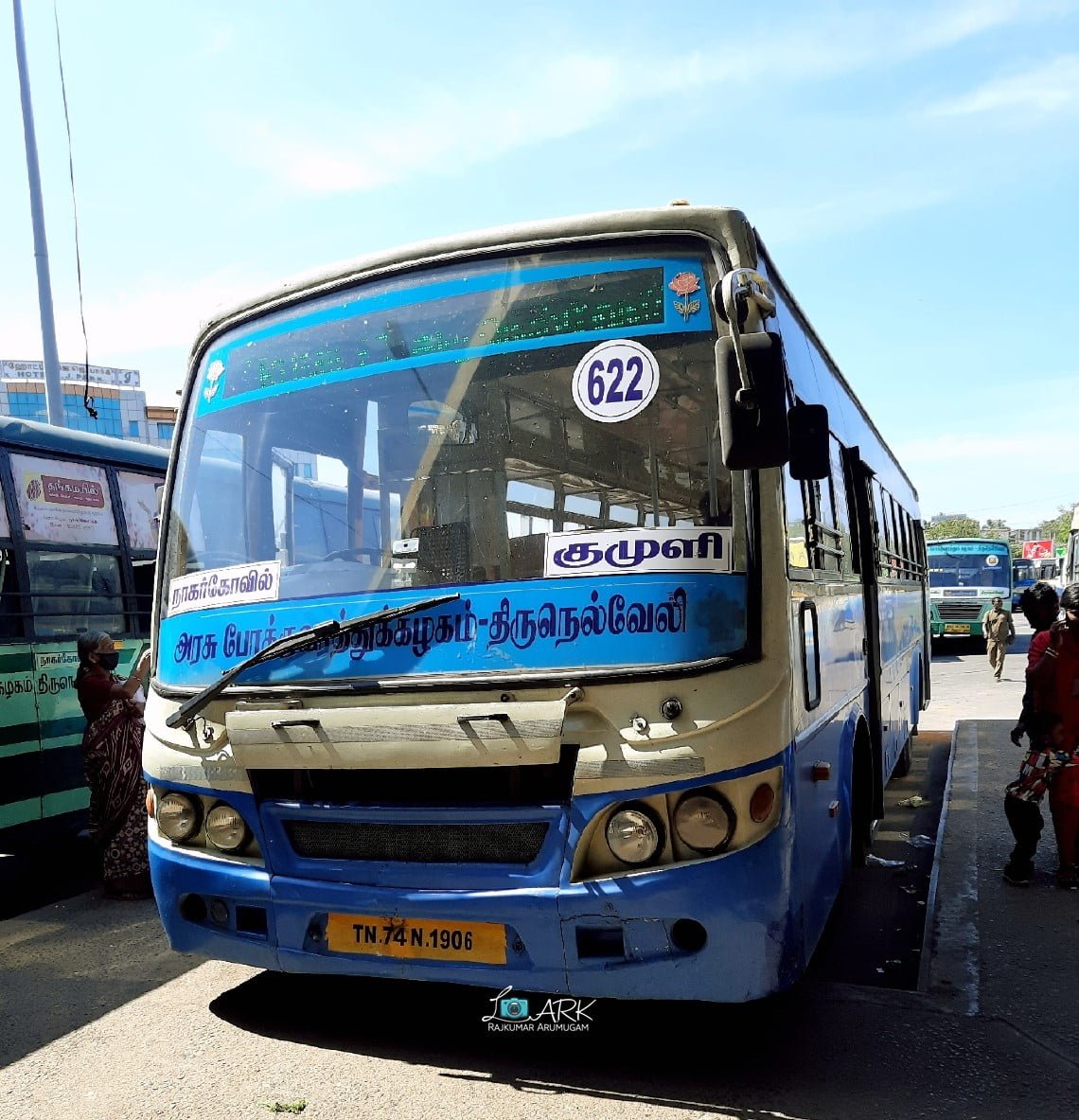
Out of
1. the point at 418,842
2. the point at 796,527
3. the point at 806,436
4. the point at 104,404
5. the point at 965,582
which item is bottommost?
the point at 418,842

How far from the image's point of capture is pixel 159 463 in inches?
338

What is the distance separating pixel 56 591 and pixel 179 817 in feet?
13.0

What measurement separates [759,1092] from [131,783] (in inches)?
170

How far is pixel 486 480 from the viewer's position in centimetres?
367

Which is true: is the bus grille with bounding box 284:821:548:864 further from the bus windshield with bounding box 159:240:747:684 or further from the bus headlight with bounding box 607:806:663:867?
the bus windshield with bounding box 159:240:747:684

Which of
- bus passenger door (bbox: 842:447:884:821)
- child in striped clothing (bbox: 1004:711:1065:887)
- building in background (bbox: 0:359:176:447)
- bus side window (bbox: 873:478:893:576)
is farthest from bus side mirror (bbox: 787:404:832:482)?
building in background (bbox: 0:359:176:447)

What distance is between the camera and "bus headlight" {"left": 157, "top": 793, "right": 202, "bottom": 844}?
3.88m

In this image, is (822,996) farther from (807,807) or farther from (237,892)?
(237,892)

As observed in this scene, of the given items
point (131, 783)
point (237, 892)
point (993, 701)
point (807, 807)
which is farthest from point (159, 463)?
point (993, 701)

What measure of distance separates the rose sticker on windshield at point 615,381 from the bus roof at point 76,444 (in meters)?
3.89

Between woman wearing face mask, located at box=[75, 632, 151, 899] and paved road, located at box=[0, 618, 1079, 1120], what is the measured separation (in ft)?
4.75

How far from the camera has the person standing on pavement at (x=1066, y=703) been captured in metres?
5.84

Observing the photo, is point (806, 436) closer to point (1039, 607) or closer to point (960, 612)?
point (1039, 607)

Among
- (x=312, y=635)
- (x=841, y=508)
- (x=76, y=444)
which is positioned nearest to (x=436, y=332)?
(x=312, y=635)
